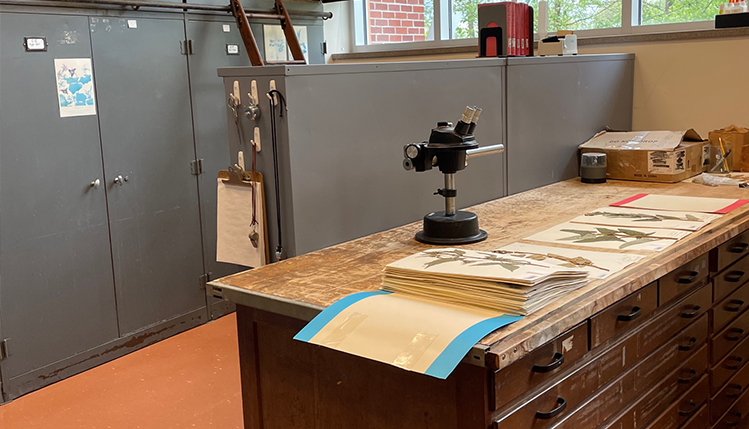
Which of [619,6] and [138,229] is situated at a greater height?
[619,6]

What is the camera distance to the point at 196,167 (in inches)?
156

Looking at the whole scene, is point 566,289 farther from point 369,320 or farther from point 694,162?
point 694,162

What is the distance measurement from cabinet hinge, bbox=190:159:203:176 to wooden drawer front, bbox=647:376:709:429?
2.84 metres

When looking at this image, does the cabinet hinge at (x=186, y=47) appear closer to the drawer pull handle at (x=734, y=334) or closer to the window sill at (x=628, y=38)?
the window sill at (x=628, y=38)

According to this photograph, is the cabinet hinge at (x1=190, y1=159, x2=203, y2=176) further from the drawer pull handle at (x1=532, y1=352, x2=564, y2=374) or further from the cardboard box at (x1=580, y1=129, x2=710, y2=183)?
the drawer pull handle at (x1=532, y1=352, x2=564, y2=374)

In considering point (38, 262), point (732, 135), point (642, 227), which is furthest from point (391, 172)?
point (38, 262)

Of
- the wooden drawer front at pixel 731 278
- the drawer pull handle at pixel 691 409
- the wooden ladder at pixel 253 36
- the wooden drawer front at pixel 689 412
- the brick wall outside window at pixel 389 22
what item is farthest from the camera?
the brick wall outside window at pixel 389 22

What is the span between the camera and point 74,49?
131 inches

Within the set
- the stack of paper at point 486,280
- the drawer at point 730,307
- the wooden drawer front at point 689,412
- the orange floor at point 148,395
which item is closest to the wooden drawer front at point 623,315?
the stack of paper at point 486,280

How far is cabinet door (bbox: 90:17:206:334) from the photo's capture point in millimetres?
3520

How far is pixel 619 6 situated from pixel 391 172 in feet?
7.13

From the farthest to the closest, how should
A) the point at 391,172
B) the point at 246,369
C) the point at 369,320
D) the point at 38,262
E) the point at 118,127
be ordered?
the point at 118,127
the point at 38,262
the point at 391,172
the point at 246,369
the point at 369,320

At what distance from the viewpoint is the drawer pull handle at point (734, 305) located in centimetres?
229

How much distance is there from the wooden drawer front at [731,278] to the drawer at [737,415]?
46 cm
